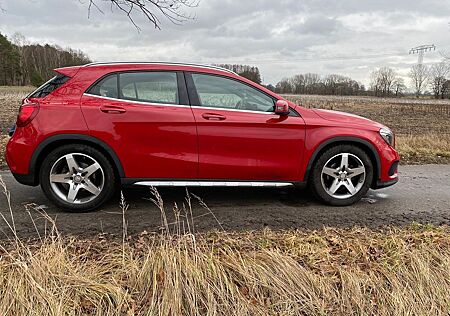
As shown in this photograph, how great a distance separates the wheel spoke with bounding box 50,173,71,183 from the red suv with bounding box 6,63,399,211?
1 cm

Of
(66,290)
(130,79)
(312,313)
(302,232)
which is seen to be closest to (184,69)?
(130,79)

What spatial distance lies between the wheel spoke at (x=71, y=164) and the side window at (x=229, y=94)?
5.25 ft

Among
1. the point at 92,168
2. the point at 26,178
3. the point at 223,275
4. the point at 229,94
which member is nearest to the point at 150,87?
the point at 229,94

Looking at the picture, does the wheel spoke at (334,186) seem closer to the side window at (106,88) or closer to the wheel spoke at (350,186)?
the wheel spoke at (350,186)

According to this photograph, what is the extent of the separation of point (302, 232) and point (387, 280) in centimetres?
89

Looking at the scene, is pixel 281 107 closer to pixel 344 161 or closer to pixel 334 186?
pixel 344 161

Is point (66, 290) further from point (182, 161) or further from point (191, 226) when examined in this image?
point (182, 161)

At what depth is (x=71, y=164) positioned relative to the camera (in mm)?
3697

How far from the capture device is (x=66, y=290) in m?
2.42

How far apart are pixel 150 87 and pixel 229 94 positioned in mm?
926

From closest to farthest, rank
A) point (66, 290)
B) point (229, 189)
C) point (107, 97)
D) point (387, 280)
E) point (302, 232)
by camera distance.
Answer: point (66, 290) → point (387, 280) → point (302, 232) → point (107, 97) → point (229, 189)

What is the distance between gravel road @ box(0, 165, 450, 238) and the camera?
139 inches

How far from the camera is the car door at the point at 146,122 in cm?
365

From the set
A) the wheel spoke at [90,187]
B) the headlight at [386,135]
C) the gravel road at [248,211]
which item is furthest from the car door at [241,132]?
the wheel spoke at [90,187]
